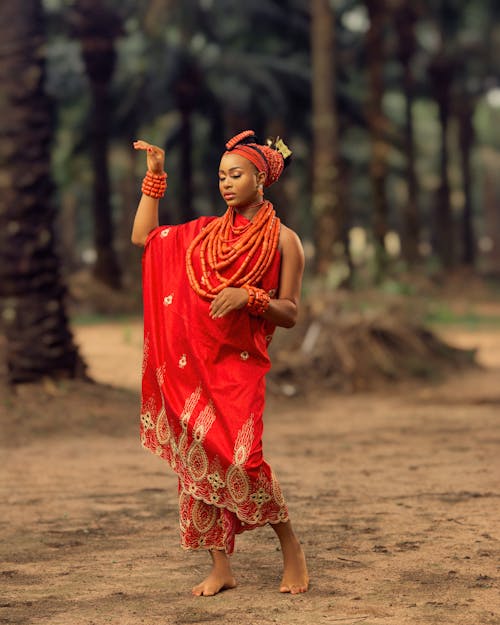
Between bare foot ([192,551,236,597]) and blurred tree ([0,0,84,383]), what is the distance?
19.8 ft

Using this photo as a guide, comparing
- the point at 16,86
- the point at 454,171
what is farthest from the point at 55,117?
the point at 454,171

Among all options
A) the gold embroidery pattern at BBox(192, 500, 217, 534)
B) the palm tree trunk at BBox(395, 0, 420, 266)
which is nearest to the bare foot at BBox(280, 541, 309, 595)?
the gold embroidery pattern at BBox(192, 500, 217, 534)

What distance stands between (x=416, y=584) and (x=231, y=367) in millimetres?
1204

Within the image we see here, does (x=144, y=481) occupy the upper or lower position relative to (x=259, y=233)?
lower

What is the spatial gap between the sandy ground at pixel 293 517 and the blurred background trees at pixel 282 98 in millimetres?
5166

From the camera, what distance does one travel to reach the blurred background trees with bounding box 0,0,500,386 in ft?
64.0

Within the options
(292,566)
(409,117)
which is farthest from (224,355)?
(409,117)

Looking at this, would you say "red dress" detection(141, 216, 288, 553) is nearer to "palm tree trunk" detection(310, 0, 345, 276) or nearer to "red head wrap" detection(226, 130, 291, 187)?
"red head wrap" detection(226, 130, 291, 187)

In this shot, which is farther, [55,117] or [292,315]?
[55,117]

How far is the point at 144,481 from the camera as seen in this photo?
7.98 m

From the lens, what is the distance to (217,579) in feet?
16.8

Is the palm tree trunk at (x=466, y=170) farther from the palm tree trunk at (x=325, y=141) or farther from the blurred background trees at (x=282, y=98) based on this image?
the palm tree trunk at (x=325, y=141)

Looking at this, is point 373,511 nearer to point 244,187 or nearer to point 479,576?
point 479,576

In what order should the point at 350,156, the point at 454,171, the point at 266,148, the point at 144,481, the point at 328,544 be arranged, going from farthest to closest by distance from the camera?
the point at 454,171 < the point at 350,156 < the point at 144,481 < the point at 328,544 < the point at 266,148
